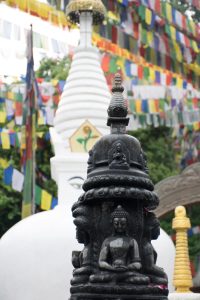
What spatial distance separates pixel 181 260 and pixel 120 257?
564 centimetres

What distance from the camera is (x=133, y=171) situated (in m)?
6.29

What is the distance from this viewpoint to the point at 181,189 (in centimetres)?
1479

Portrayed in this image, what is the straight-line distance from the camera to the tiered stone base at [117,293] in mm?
5770

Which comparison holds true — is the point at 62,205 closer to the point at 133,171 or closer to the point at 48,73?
the point at 133,171

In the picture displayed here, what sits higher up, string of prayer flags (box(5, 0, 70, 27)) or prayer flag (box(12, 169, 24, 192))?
string of prayer flags (box(5, 0, 70, 27))

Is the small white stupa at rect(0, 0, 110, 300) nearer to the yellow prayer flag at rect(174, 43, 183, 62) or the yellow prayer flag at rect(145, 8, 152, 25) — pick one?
the yellow prayer flag at rect(145, 8, 152, 25)

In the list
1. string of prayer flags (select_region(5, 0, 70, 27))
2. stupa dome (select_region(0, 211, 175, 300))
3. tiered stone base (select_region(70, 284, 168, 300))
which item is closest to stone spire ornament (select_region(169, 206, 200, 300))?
stupa dome (select_region(0, 211, 175, 300))

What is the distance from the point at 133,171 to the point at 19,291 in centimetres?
562

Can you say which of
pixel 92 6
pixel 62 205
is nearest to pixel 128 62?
pixel 92 6

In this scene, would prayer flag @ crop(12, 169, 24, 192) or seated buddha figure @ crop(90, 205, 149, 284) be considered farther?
prayer flag @ crop(12, 169, 24, 192)

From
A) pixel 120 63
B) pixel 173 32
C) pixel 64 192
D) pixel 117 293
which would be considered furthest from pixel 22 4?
pixel 117 293

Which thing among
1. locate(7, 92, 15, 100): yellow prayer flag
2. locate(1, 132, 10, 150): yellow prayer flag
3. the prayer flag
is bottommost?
the prayer flag

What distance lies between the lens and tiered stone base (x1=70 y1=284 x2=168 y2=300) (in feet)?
18.9

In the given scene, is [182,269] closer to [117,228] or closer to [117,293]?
[117,228]
